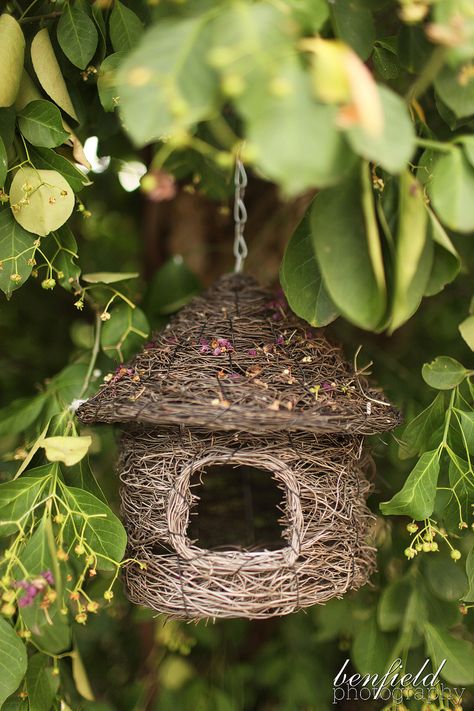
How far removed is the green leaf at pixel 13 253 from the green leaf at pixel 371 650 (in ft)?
3.31

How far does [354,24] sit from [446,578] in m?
1.04

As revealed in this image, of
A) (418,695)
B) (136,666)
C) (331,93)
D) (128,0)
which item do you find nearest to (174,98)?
(331,93)

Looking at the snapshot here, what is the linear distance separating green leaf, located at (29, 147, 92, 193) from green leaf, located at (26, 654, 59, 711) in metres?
0.90

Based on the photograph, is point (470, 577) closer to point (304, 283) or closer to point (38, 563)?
point (304, 283)

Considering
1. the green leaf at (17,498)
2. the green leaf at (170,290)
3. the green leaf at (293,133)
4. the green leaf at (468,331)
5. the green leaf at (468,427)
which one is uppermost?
the green leaf at (293,133)

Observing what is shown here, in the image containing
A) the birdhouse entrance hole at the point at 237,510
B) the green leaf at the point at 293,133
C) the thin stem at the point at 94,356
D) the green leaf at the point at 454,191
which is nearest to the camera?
the green leaf at the point at 293,133

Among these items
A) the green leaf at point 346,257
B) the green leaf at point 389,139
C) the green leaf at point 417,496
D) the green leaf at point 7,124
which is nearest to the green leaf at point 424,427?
the green leaf at point 417,496

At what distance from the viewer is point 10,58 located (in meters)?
1.24

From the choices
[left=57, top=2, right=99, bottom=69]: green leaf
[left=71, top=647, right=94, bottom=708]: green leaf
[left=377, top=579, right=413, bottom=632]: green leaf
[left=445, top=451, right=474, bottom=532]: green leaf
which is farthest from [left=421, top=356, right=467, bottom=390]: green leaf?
[left=71, top=647, right=94, bottom=708]: green leaf

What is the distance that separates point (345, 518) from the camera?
A: 1.30 meters

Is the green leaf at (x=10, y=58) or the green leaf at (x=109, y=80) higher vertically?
the green leaf at (x=10, y=58)

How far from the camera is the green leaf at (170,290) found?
5.73ft

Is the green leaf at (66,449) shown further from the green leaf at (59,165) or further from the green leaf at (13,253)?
the green leaf at (59,165)

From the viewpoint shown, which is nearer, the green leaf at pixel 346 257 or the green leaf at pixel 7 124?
the green leaf at pixel 346 257
